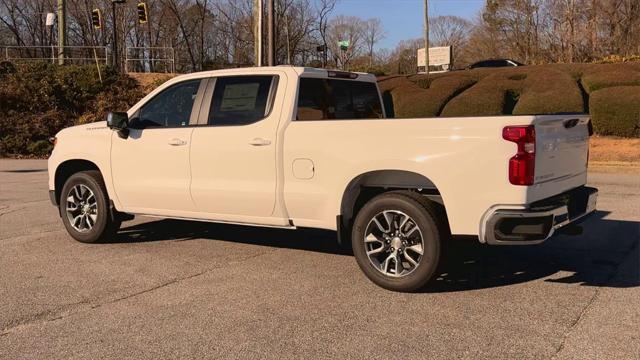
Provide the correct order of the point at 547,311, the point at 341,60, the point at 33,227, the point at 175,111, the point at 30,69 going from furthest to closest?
the point at 341,60, the point at 30,69, the point at 33,227, the point at 175,111, the point at 547,311

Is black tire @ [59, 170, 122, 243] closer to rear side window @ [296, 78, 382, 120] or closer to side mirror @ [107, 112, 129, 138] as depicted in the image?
side mirror @ [107, 112, 129, 138]

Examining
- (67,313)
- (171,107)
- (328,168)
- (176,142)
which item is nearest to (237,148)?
(176,142)

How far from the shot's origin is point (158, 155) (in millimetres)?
6438

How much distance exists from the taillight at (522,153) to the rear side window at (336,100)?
2.12 m

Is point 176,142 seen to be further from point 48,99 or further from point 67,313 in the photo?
point 48,99

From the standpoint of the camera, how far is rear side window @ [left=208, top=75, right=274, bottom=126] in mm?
5910

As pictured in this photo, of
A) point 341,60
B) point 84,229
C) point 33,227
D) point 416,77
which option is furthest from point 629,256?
point 341,60

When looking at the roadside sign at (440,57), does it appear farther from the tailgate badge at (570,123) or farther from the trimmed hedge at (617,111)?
the tailgate badge at (570,123)

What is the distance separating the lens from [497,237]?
4.61 meters

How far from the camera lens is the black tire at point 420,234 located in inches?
192

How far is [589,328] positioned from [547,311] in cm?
40

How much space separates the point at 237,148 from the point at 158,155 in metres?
1.08

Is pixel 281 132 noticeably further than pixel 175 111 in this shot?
No

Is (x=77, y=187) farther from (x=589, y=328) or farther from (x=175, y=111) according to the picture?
(x=589, y=328)
